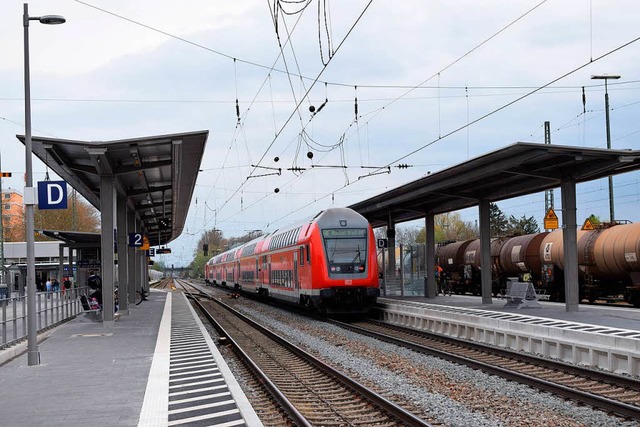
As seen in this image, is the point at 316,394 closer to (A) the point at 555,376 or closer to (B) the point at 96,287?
(A) the point at 555,376

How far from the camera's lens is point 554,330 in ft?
45.7

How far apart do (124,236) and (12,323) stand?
11.4 meters

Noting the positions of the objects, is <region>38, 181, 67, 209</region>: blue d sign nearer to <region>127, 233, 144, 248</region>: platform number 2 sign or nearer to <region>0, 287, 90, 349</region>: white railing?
<region>0, 287, 90, 349</region>: white railing

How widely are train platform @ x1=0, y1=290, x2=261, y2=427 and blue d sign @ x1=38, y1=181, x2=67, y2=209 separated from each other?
9.75 feet

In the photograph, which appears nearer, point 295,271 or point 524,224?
point 295,271

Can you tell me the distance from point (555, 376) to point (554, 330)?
8.33 ft

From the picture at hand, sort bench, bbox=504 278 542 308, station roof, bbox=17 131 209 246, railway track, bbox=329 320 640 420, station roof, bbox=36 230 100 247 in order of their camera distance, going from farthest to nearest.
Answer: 1. station roof, bbox=36 230 100 247
2. bench, bbox=504 278 542 308
3. station roof, bbox=17 131 209 246
4. railway track, bbox=329 320 640 420

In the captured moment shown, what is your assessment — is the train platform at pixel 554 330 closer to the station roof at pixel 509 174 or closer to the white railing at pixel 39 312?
the station roof at pixel 509 174

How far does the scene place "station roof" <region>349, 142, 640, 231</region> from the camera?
18.3 metres

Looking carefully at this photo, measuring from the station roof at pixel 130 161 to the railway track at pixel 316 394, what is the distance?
215 inches

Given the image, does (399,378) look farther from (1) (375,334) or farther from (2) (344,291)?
(2) (344,291)

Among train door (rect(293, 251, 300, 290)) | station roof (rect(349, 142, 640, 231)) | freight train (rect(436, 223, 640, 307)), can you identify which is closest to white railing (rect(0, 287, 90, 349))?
train door (rect(293, 251, 300, 290))

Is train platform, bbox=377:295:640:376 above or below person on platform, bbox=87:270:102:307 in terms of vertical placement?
below

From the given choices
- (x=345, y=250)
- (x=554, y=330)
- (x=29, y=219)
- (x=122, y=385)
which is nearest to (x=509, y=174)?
(x=345, y=250)
